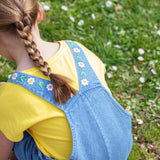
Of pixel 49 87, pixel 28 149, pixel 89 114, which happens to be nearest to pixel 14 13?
pixel 49 87

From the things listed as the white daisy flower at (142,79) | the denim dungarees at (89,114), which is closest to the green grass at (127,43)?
the white daisy flower at (142,79)

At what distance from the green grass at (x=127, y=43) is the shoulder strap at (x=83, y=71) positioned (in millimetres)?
951

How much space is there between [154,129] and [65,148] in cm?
105

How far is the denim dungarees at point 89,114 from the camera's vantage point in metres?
1.25

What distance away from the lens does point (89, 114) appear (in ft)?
4.25

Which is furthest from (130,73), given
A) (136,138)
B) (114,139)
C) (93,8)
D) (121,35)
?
(114,139)

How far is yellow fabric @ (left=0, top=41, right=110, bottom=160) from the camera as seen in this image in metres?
1.22

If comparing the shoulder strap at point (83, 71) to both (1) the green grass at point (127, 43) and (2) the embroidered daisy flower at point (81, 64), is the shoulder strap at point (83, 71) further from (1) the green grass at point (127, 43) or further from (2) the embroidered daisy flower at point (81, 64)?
(1) the green grass at point (127, 43)

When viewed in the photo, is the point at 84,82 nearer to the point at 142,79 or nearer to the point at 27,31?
the point at 27,31

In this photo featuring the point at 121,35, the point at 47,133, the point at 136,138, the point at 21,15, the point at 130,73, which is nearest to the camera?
the point at 21,15

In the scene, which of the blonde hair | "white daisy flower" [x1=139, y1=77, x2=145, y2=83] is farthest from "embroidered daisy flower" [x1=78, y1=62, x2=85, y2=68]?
"white daisy flower" [x1=139, y1=77, x2=145, y2=83]

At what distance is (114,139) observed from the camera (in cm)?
137

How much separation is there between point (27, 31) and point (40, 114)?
1.43 ft

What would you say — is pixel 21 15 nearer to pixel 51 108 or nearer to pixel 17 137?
pixel 51 108
